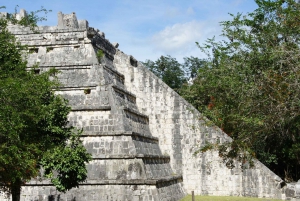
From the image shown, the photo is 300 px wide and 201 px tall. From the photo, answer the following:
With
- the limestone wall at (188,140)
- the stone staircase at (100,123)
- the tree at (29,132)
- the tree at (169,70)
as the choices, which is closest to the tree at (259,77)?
the limestone wall at (188,140)

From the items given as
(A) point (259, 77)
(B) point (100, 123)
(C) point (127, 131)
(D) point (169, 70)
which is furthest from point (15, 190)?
(D) point (169, 70)

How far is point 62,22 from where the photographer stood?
1488 cm

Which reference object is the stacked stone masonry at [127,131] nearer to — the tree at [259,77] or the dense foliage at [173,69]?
the tree at [259,77]

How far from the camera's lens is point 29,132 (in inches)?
385

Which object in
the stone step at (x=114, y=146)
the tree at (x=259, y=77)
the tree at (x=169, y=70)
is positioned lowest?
the stone step at (x=114, y=146)

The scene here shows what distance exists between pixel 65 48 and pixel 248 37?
6104 millimetres

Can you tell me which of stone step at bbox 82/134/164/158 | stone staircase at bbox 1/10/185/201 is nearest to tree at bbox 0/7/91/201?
stone step at bbox 82/134/164/158

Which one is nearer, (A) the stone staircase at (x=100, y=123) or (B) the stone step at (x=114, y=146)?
(A) the stone staircase at (x=100, y=123)

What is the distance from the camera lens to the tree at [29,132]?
897 centimetres

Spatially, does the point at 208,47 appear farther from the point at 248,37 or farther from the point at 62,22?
the point at 62,22

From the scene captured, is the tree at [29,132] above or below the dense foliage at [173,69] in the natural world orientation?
below

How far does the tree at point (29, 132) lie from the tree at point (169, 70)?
68.6 ft

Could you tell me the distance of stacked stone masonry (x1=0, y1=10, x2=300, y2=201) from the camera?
12.3m

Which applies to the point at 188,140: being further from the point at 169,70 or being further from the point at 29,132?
the point at 169,70
